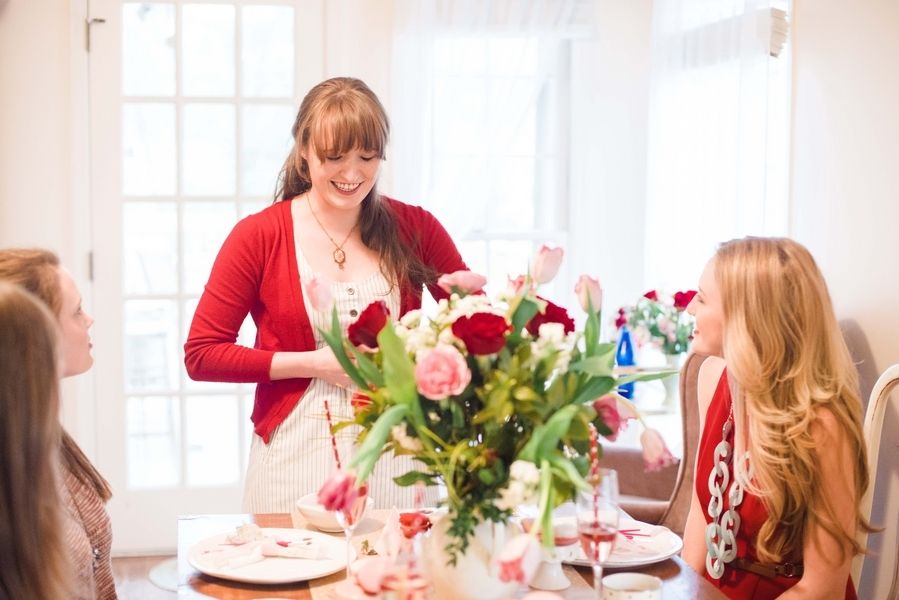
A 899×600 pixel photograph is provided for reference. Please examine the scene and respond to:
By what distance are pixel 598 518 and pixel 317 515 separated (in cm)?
69

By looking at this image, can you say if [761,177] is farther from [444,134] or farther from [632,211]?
[444,134]

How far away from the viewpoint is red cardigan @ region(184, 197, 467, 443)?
2266mm

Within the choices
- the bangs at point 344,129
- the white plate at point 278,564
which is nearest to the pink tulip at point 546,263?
the white plate at point 278,564

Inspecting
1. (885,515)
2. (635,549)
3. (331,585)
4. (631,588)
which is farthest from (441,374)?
(885,515)

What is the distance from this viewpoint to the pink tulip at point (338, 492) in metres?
1.32

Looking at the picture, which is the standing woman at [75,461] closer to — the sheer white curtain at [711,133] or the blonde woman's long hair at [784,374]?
the blonde woman's long hair at [784,374]

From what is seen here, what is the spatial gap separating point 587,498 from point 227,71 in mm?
3178

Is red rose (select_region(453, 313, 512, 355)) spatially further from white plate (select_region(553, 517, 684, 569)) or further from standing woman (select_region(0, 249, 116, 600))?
standing woman (select_region(0, 249, 116, 600))

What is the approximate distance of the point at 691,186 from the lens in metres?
3.93

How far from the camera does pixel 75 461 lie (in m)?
1.86

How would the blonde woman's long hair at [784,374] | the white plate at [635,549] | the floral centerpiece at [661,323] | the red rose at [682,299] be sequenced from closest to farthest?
the white plate at [635,549], the blonde woman's long hair at [784,374], the red rose at [682,299], the floral centerpiece at [661,323]

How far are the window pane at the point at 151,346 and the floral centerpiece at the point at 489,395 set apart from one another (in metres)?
2.86

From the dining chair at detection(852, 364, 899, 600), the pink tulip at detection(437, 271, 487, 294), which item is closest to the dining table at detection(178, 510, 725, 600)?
the pink tulip at detection(437, 271, 487, 294)

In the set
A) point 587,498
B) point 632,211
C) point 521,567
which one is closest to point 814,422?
point 587,498
